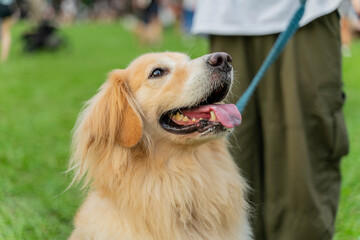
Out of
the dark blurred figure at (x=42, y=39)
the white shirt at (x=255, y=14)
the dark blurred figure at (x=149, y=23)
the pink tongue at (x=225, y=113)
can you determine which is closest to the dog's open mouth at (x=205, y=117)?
the pink tongue at (x=225, y=113)

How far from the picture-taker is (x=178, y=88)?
259 centimetres

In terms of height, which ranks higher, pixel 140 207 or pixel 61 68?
pixel 140 207

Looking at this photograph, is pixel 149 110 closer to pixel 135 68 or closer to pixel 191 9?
pixel 135 68

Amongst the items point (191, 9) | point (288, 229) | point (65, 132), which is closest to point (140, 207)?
point (288, 229)

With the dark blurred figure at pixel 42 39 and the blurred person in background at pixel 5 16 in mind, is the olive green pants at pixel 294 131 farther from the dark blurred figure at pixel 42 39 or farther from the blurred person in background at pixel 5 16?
→ the dark blurred figure at pixel 42 39

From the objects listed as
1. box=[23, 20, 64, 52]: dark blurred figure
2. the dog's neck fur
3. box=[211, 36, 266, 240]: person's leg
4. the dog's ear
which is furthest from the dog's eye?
box=[23, 20, 64, 52]: dark blurred figure

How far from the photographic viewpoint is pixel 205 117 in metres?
2.52

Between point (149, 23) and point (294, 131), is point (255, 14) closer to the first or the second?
point (294, 131)

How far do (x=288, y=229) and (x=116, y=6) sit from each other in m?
42.0

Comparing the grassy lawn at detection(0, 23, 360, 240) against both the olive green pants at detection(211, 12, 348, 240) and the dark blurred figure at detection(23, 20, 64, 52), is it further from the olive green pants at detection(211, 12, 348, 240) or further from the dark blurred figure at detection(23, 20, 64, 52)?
the dark blurred figure at detection(23, 20, 64, 52)

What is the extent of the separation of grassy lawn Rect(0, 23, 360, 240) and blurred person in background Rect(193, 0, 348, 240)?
0.39 metres

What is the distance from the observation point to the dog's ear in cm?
249

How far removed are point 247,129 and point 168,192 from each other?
3.53 feet

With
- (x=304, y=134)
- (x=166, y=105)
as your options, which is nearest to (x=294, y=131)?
(x=304, y=134)
